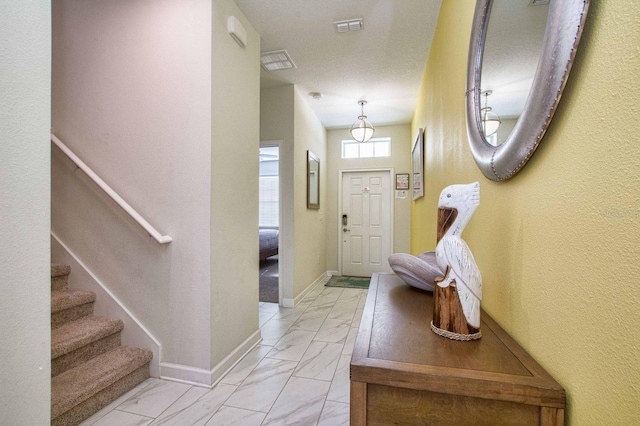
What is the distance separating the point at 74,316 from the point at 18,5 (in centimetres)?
190

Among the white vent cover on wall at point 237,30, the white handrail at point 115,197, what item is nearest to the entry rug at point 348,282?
the white handrail at point 115,197

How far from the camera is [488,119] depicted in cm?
104

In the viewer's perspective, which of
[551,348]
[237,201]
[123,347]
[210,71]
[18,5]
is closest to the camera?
[551,348]

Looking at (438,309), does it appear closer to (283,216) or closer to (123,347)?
(123,347)

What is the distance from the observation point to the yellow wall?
464 mm

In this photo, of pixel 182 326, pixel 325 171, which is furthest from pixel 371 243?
pixel 182 326

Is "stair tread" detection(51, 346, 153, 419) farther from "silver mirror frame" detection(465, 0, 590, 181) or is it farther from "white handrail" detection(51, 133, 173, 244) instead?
"silver mirror frame" detection(465, 0, 590, 181)

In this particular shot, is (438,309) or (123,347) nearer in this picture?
(438,309)

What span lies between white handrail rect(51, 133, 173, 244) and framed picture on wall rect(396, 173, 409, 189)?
3.87 m

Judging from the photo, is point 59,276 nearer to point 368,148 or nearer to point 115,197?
point 115,197

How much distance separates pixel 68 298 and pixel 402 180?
4430 mm

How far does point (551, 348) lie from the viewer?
2.23 feet

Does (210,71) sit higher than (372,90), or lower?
lower

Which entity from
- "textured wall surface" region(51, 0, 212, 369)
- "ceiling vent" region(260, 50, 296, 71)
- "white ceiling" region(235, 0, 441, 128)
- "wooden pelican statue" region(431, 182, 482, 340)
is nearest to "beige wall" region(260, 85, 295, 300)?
"white ceiling" region(235, 0, 441, 128)
